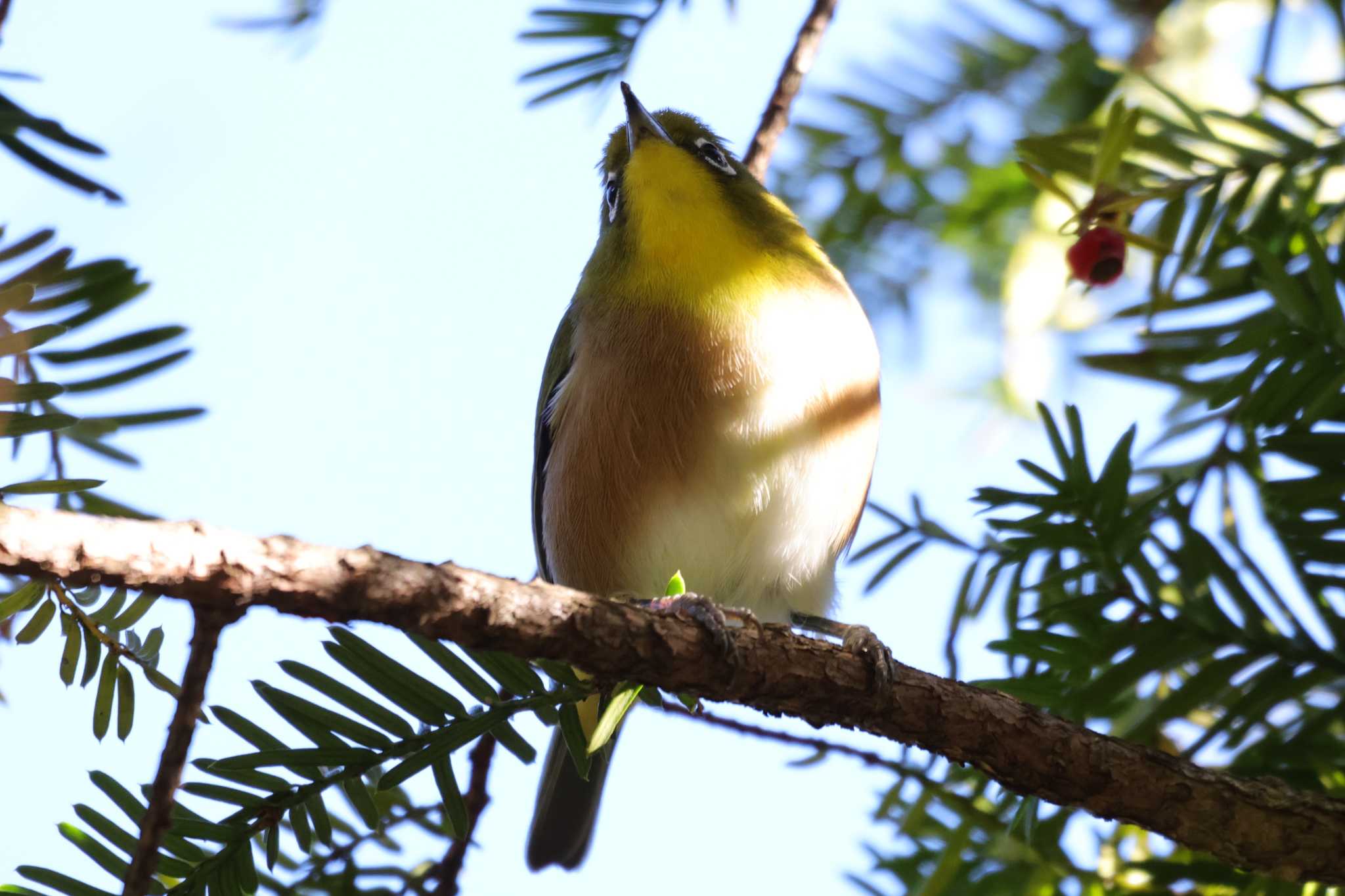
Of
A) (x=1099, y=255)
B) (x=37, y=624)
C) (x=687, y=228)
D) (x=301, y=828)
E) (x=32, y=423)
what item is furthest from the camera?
(x=687, y=228)

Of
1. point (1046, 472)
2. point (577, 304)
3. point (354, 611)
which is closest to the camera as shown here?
point (354, 611)

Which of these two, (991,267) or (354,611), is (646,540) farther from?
(354,611)

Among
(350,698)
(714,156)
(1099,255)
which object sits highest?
(714,156)

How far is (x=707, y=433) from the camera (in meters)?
3.29

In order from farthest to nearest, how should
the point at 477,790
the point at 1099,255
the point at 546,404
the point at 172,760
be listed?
1. the point at 546,404
2. the point at 1099,255
3. the point at 477,790
4. the point at 172,760

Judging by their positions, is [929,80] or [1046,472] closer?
[1046,472]

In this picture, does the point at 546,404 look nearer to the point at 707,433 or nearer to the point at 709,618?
the point at 707,433

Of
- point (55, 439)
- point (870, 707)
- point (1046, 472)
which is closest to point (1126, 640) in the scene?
point (1046, 472)

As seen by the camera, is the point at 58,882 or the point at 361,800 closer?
the point at 58,882

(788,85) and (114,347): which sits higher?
(788,85)

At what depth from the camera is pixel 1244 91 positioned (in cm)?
328

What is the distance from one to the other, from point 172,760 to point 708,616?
34.8 inches

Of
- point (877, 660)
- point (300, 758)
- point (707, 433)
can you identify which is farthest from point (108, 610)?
point (707, 433)

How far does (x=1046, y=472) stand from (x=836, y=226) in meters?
1.59
